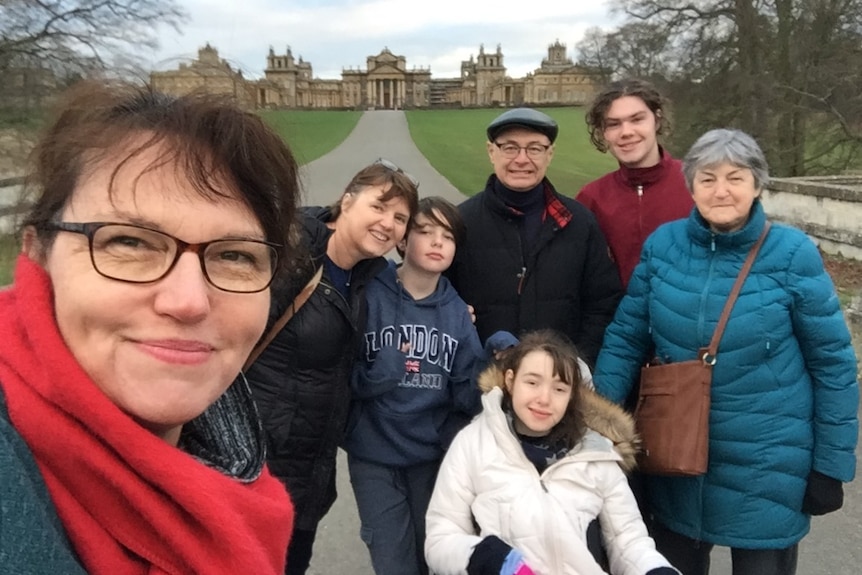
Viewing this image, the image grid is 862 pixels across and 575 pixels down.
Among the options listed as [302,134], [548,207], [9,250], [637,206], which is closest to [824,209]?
[637,206]

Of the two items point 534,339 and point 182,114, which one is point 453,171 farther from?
point 182,114

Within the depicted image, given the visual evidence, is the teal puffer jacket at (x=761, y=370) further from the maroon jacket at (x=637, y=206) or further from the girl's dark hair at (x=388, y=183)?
the girl's dark hair at (x=388, y=183)

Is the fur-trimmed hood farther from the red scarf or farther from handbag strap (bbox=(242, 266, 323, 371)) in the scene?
the red scarf

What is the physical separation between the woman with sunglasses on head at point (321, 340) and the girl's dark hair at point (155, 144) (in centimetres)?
114

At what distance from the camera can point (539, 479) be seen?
2.53m

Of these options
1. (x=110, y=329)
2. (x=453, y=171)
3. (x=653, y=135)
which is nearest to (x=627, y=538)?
(x=653, y=135)

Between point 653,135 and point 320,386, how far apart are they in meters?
1.94

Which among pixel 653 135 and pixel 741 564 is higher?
pixel 653 135

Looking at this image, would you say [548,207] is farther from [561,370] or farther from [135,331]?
[135,331]

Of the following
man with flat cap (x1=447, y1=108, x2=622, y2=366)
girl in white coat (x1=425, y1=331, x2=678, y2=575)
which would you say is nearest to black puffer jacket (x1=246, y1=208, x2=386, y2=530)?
girl in white coat (x1=425, y1=331, x2=678, y2=575)

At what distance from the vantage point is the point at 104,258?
1.05 m

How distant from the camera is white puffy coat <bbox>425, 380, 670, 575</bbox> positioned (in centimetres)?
242

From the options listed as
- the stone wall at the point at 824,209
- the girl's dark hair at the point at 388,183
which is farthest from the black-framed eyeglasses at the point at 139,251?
the stone wall at the point at 824,209

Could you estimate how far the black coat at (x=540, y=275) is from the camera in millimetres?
3162
